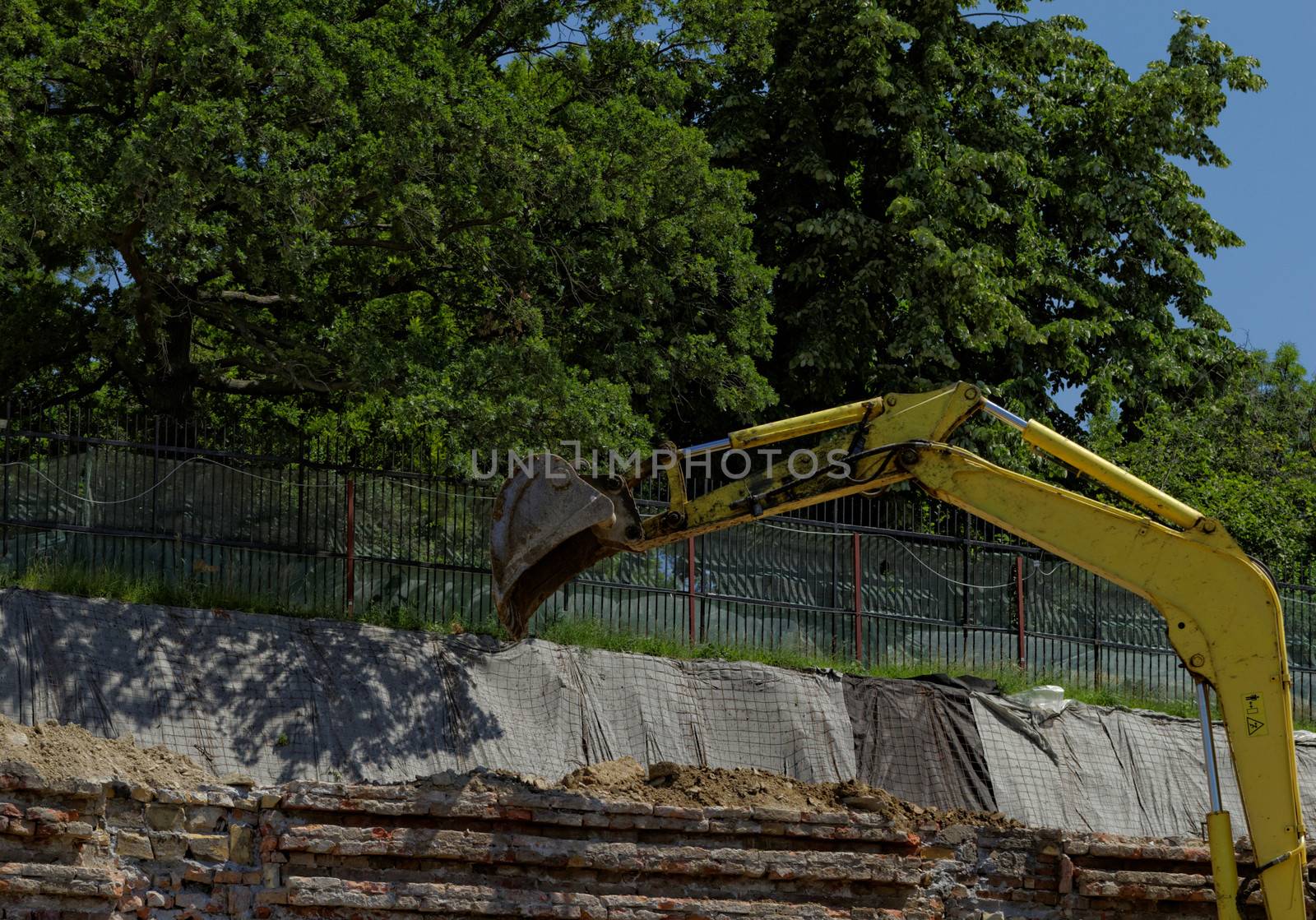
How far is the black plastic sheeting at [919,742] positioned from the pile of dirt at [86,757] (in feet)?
21.4

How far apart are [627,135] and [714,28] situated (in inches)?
98.8

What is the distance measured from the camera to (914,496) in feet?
66.0

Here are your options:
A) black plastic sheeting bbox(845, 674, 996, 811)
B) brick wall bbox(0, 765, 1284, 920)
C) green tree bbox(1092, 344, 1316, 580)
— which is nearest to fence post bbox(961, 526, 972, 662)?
black plastic sheeting bbox(845, 674, 996, 811)

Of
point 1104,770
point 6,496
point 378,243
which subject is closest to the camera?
point 6,496

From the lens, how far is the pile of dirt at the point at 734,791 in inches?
398

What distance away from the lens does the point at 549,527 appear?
9.19 metres

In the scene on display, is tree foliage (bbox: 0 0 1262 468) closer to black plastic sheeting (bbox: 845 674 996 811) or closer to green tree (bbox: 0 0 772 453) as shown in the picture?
green tree (bbox: 0 0 772 453)

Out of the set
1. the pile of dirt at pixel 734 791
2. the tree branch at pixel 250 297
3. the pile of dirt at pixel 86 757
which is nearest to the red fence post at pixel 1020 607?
the pile of dirt at pixel 734 791

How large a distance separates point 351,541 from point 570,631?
2233 millimetres

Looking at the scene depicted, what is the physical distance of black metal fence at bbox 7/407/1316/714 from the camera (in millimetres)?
13523

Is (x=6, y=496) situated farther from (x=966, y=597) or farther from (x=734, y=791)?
(x=966, y=597)

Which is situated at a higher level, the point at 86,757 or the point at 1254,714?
the point at 1254,714

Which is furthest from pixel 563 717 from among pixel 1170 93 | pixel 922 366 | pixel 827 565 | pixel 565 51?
pixel 1170 93

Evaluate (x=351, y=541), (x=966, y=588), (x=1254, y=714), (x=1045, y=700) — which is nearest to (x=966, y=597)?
(x=966, y=588)
